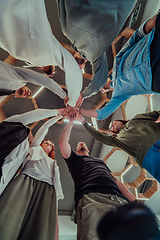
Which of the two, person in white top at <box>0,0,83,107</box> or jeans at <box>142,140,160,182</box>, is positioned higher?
person in white top at <box>0,0,83,107</box>

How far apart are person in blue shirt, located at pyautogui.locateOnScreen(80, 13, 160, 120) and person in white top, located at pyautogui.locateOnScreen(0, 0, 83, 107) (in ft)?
1.61

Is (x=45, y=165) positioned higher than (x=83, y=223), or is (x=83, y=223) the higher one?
(x=83, y=223)

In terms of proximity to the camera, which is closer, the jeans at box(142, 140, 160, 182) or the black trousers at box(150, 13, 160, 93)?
the black trousers at box(150, 13, 160, 93)

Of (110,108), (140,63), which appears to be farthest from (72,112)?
(140,63)

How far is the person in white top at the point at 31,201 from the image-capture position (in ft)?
3.03

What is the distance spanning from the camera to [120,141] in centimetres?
127

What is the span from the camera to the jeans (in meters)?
0.99

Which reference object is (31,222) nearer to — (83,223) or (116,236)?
(83,223)

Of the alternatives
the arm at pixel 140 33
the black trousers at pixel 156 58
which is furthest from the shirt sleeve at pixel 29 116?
the black trousers at pixel 156 58

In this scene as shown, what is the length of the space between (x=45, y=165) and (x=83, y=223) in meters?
1.02

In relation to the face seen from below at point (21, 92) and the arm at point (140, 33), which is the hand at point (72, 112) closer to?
the face seen from below at point (21, 92)

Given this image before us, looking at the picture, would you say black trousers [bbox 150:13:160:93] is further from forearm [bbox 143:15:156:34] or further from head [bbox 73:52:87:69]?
head [bbox 73:52:87:69]

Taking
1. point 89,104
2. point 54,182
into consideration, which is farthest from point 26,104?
point 54,182

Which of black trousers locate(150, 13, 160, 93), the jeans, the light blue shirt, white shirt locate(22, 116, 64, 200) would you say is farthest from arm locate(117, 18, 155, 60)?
white shirt locate(22, 116, 64, 200)
